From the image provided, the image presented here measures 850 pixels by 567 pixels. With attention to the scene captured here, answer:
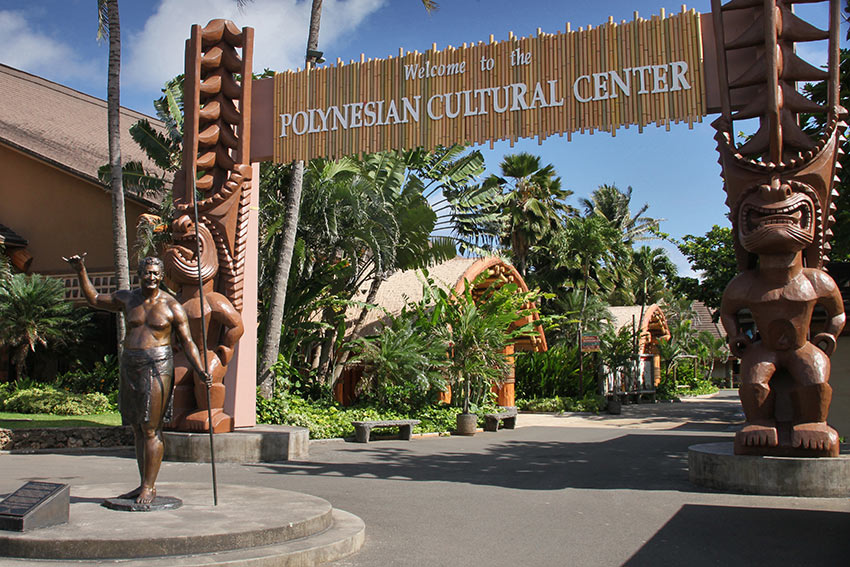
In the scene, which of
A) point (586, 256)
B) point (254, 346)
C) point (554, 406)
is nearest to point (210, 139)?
point (254, 346)

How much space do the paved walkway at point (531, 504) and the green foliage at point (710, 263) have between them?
11.7m

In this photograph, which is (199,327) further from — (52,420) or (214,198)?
(52,420)

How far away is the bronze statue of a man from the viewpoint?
6.21m

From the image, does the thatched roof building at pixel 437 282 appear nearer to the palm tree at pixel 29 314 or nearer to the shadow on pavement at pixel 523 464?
the shadow on pavement at pixel 523 464

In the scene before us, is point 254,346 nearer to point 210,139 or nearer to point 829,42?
point 210,139

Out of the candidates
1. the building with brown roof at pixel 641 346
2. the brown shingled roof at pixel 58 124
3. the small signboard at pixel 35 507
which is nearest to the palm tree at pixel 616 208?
the building with brown roof at pixel 641 346

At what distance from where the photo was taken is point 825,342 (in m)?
8.73

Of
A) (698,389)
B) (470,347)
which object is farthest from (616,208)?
(470,347)

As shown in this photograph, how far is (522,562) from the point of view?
5.61m

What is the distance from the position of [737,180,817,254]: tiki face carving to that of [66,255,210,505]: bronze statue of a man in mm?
6311

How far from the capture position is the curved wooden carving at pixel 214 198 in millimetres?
10695

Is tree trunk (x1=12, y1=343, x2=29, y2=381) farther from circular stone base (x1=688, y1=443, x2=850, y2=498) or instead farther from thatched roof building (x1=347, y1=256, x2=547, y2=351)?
circular stone base (x1=688, y1=443, x2=850, y2=498)

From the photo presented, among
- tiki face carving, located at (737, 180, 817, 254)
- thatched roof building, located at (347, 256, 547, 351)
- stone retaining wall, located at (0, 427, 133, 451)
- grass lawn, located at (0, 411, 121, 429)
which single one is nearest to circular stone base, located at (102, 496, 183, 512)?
stone retaining wall, located at (0, 427, 133, 451)

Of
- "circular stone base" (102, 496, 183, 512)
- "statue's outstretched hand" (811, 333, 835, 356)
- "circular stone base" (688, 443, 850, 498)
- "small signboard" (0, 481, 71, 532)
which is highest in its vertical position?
"statue's outstretched hand" (811, 333, 835, 356)
